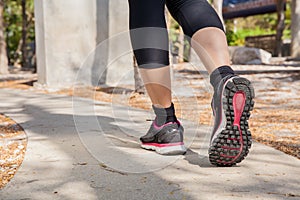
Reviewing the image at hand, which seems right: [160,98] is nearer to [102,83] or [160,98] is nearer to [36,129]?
[36,129]

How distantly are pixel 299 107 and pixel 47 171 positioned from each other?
2820 millimetres

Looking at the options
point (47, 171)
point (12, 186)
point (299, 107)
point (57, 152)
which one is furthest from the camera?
point (299, 107)

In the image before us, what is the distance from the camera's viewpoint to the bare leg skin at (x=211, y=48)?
163 centimetres

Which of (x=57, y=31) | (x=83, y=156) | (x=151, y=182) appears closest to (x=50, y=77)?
(x=57, y=31)

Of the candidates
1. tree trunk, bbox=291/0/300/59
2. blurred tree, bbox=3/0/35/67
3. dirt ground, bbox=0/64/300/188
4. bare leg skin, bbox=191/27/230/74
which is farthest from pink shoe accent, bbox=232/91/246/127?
blurred tree, bbox=3/0/35/67

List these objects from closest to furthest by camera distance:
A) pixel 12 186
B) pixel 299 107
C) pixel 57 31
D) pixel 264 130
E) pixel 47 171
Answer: pixel 12 186, pixel 47 171, pixel 264 130, pixel 299 107, pixel 57 31

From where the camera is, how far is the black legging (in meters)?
1.78

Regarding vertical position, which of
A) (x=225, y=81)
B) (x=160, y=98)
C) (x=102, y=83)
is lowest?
(x=102, y=83)

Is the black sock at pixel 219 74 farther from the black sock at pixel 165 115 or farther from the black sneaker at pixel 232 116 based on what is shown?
the black sock at pixel 165 115

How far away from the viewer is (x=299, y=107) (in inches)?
156

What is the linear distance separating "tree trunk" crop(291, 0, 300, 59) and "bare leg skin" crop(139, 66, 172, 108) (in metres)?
10.7

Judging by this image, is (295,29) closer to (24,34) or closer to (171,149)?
(24,34)

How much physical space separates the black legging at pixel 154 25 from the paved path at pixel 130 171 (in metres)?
0.41

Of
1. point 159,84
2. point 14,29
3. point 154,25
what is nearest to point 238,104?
point 159,84
